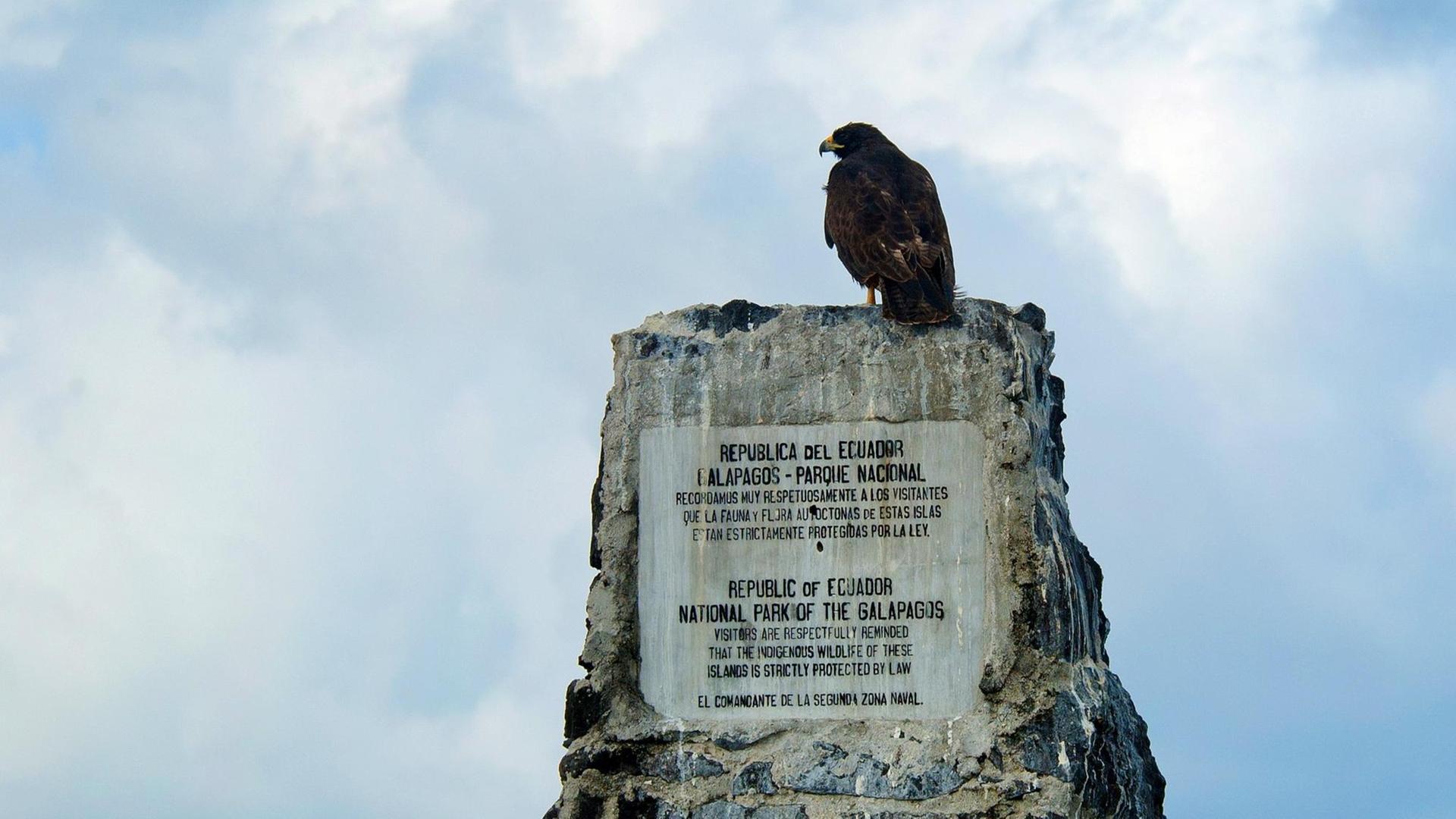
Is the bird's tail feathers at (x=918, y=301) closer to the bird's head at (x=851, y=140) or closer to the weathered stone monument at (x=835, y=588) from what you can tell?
the weathered stone monument at (x=835, y=588)

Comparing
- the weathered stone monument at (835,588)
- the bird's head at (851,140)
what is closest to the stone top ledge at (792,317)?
the weathered stone monument at (835,588)

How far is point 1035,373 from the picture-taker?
6.87 metres

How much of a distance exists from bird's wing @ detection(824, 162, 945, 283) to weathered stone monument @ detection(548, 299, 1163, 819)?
362 millimetres

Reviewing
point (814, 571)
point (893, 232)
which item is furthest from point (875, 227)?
point (814, 571)

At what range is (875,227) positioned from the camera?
7371mm

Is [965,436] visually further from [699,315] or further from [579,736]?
[579,736]

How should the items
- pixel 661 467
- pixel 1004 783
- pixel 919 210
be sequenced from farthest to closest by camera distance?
1. pixel 919 210
2. pixel 661 467
3. pixel 1004 783

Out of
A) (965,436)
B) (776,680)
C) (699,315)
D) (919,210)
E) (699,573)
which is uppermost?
(919,210)

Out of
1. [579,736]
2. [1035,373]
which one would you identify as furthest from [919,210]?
[579,736]

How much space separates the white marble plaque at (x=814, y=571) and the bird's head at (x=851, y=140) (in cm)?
217

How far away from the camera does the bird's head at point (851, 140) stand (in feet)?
27.6

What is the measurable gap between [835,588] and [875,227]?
1.62 m

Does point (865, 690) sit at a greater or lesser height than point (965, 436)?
lesser

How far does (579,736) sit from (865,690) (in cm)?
109
